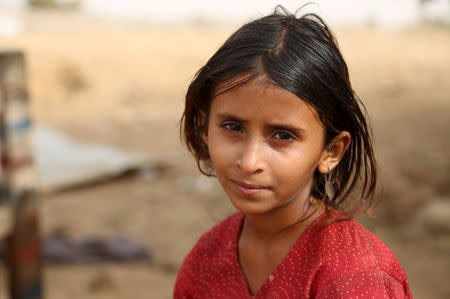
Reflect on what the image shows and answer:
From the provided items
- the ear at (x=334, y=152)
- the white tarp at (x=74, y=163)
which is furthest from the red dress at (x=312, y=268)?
the white tarp at (x=74, y=163)

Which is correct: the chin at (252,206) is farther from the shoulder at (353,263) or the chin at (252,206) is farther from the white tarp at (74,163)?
the white tarp at (74,163)

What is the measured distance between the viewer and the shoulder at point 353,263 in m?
1.69

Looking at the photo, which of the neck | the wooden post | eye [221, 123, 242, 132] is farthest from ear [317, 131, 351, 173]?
the wooden post

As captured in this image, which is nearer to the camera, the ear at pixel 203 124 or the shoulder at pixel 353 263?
the shoulder at pixel 353 263

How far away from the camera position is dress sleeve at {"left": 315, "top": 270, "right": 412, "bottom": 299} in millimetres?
1671

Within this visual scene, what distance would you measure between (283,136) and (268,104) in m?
0.09

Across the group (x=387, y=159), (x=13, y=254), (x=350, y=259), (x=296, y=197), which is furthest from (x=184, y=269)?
(x=387, y=159)

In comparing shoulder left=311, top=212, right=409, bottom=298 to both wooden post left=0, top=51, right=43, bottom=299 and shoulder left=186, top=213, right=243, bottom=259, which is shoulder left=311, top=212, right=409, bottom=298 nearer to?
shoulder left=186, top=213, right=243, bottom=259

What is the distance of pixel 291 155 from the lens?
175 centimetres

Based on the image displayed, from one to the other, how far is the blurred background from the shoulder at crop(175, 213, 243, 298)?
516 mm

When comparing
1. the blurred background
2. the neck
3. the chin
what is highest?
the chin

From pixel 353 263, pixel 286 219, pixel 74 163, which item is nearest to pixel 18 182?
pixel 286 219

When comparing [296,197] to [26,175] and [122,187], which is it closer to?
[26,175]

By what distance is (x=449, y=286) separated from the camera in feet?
16.0
